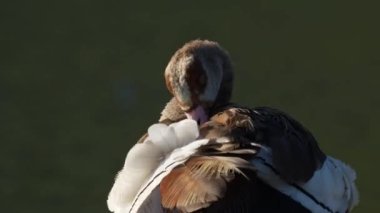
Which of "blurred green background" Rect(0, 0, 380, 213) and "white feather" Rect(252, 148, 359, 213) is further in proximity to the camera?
"blurred green background" Rect(0, 0, 380, 213)

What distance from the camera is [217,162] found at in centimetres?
313

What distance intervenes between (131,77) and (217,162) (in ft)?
13.4

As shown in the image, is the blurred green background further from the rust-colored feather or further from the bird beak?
the rust-colored feather

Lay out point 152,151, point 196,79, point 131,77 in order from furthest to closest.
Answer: point 131,77
point 196,79
point 152,151

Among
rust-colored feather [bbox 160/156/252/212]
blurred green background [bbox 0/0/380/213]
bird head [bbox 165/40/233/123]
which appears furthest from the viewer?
blurred green background [bbox 0/0/380/213]

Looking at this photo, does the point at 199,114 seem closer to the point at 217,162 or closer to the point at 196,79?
the point at 196,79

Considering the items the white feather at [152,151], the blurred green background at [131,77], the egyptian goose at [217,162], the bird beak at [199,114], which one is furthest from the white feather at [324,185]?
the blurred green background at [131,77]

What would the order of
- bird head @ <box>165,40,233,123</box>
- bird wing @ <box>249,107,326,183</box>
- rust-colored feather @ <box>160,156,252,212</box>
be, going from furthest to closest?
bird head @ <box>165,40,233,123</box>, bird wing @ <box>249,107,326,183</box>, rust-colored feather @ <box>160,156,252,212</box>

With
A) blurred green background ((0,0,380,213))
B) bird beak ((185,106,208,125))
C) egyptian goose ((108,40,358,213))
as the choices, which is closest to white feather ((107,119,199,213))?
egyptian goose ((108,40,358,213))

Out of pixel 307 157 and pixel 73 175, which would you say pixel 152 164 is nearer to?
pixel 307 157

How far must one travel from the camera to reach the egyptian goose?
123 inches

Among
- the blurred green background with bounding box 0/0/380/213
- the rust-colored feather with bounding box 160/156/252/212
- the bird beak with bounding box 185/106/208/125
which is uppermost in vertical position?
the bird beak with bounding box 185/106/208/125

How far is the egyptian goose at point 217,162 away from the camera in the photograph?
3129 mm

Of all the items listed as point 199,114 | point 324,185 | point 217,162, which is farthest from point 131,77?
point 217,162
